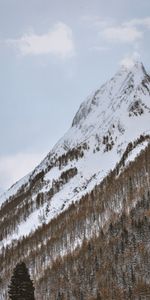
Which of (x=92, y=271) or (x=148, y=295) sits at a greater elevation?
(x=92, y=271)

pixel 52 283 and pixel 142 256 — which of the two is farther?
pixel 52 283

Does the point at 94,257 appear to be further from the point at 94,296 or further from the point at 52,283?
the point at 94,296

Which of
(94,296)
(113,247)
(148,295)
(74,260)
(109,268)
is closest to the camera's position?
(148,295)

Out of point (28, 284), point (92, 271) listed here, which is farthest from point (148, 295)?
point (28, 284)

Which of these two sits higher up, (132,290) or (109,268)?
(109,268)

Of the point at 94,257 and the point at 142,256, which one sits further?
the point at 94,257

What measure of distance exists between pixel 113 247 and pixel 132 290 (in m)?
37.4

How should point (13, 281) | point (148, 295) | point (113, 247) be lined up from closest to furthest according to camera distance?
point (13, 281)
point (148, 295)
point (113, 247)

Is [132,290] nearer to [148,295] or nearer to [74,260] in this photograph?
[148,295]

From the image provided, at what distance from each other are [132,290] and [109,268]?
24684mm

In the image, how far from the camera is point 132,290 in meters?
147

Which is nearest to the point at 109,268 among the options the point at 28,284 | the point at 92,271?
the point at 92,271

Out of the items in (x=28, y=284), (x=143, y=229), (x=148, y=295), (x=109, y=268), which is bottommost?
(x=28, y=284)

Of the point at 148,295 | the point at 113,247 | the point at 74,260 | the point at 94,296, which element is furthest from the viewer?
the point at 74,260
